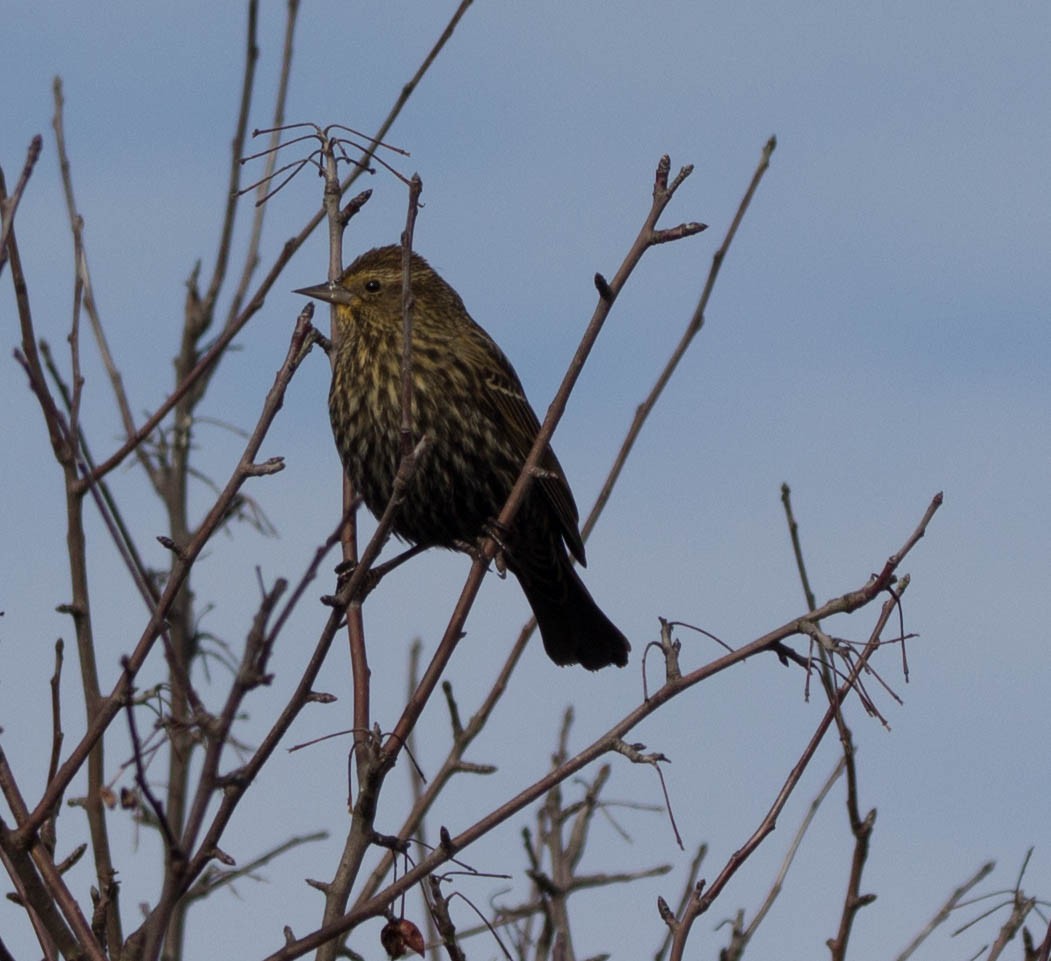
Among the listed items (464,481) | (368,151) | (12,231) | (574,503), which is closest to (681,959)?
(12,231)

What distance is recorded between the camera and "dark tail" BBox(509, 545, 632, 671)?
535cm

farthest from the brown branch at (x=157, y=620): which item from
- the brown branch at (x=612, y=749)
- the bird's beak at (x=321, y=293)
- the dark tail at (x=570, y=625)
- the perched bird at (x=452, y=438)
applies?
the dark tail at (x=570, y=625)

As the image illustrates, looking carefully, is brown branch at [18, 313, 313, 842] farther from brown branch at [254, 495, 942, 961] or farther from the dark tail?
the dark tail

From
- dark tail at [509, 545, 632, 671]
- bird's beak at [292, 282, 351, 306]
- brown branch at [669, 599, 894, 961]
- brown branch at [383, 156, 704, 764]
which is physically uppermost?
bird's beak at [292, 282, 351, 306]

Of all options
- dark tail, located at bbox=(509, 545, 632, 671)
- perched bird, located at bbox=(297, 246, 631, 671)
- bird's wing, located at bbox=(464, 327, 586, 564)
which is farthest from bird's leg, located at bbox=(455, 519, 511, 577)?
dark tail, located at bbox=(509, 545, 632, 671)

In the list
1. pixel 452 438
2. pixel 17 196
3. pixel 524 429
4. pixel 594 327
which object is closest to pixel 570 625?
pixel 524 429

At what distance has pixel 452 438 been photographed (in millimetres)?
4746

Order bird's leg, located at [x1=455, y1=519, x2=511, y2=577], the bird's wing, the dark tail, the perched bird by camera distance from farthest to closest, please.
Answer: the dark tail, the bird's wing, the perched bird, bird's leg, located at [x1=455, y1=519, x2=511, y2=577]

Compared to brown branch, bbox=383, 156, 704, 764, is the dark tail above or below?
above

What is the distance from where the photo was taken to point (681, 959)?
233cm

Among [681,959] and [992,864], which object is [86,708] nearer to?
[681,959]

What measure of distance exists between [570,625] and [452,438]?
0.93m

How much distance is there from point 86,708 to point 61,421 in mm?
440

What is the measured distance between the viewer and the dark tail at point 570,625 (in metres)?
5.35
